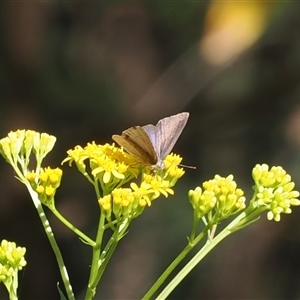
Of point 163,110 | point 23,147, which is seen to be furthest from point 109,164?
point 163,110

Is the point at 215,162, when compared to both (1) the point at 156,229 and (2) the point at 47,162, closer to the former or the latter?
(1) the point at 156,229

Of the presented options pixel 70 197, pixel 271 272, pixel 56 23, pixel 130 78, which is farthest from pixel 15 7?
pixel 271 272

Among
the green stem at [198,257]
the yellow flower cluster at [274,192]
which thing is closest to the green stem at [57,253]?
the green stem at [198,257]

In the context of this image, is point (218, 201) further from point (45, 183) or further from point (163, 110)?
point (163, 110)

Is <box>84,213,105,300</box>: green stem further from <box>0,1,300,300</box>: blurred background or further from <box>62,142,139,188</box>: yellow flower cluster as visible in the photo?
<box>0,1,300,300</box>: blurred background

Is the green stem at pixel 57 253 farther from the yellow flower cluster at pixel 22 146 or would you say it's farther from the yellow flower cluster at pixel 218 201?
the yellow flower cluster at pixel 218 201

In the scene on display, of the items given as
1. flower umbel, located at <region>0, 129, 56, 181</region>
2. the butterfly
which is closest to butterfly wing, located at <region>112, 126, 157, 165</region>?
Result: the butterfly
